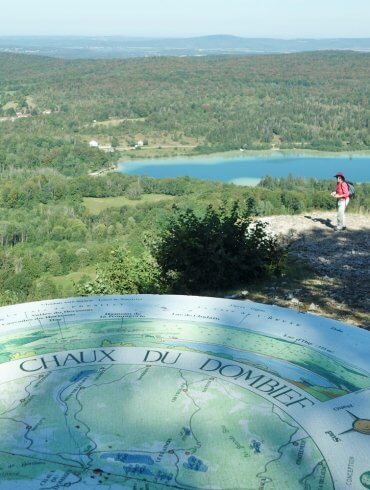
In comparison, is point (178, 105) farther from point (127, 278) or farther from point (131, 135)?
point (127, 278)

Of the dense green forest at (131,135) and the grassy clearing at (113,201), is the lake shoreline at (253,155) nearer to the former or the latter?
the dense green forest at (131,135)

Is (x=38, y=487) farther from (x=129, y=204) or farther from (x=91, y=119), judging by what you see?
(x=91, y=119)

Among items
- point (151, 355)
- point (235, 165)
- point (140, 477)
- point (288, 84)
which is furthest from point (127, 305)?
point (288, 84)

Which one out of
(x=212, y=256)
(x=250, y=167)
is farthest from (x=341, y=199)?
(x=250, y=167)

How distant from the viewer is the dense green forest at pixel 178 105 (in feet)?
341

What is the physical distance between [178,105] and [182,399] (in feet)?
430

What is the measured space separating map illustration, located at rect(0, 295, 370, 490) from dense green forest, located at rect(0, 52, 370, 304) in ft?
12.3

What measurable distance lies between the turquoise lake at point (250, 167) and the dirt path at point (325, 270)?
61.6 m

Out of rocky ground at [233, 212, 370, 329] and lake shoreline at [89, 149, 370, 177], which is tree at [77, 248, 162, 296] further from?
lake shoreline at [89, 149, 370, 177]

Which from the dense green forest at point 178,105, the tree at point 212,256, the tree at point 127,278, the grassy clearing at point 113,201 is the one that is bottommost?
the grassy clearing at point 113,201

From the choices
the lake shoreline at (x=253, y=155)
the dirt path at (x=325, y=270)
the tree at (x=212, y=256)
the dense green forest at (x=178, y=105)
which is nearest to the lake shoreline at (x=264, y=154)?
the lake shoreline at (x=253, y=155)

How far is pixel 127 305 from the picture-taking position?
4.88 m

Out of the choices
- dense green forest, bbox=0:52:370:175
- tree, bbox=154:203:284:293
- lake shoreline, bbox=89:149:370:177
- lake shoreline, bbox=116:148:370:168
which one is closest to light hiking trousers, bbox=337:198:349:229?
tree, bbox=154:203:284:293

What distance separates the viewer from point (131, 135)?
114 m
